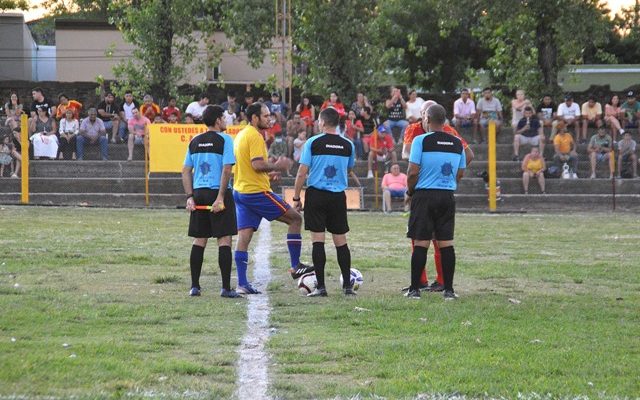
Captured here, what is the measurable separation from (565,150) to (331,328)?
20861 mm

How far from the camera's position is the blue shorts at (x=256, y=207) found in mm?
11422

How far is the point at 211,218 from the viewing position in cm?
1104

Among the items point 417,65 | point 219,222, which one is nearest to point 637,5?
point 417,65

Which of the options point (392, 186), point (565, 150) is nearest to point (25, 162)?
point (392, 186)

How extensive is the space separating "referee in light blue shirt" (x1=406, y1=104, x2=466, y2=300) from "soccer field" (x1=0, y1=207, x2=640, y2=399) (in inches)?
20.7

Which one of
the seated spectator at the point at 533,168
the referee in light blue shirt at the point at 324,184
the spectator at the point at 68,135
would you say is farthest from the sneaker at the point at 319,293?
the spectator at the point at 68,135

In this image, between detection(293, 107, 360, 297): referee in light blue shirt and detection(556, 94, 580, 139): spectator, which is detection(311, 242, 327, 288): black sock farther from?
detection(556, 94, 580, 139): spectator

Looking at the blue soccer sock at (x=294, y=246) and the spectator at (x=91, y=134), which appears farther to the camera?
the spectator at (x=91, y=134)

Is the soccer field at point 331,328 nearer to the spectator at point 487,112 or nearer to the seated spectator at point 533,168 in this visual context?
the seated spectator at point 533,168

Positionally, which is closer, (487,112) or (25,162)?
(25,162)

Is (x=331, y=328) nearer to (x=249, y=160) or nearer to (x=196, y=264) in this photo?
(x=196, y=264)

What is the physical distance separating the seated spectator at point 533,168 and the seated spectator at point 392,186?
319 cm

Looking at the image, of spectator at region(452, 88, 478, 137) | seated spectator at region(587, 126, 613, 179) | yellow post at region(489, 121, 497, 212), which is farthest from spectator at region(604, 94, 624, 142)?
yellow post at region(489, 121, 497, 212)

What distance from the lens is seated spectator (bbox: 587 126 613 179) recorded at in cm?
2877
